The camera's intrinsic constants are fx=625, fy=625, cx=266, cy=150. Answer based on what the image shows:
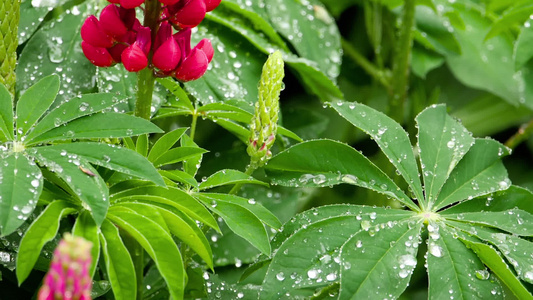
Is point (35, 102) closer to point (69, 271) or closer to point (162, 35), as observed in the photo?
point (162, 35)

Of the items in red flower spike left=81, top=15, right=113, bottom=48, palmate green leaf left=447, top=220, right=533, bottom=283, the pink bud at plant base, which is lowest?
the pink bud at plant base

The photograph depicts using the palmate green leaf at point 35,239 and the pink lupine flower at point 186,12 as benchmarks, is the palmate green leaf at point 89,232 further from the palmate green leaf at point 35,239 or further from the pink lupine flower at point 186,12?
the pink lupine flower at point 186,12

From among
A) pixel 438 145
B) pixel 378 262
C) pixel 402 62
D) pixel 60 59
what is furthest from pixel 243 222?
pixel 402 62

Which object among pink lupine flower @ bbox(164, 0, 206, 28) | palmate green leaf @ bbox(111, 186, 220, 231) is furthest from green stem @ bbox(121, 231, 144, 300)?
pink lupine flower @ bbox(164, 0, 206, 28)

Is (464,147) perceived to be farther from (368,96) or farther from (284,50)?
(368,96)

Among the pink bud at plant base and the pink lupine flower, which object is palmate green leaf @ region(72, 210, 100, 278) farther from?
the pink lupine flower
